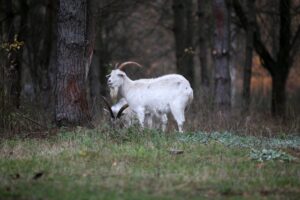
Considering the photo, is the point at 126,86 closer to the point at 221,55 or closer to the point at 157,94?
the point at 157,94

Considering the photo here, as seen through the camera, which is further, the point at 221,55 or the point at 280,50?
the point at 280,50

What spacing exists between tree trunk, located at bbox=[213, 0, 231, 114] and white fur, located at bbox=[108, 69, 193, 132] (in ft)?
8.43

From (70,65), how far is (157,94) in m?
2.80

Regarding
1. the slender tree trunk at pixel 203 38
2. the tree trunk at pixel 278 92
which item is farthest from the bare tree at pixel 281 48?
the slender tree trunk at pixel 203 38

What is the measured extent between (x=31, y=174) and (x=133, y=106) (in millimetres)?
6805

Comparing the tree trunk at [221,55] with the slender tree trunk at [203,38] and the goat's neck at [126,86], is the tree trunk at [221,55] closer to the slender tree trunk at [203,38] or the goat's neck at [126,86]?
the goat's neck at [126,86]

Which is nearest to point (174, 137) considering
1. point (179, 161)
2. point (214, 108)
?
point (179, 161)

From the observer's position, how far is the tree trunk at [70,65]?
13000 millimetres

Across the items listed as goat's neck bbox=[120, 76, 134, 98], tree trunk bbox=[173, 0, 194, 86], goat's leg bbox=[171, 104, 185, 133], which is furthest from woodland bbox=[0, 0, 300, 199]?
tree trunk bbox=[173, 0, 194, 86]

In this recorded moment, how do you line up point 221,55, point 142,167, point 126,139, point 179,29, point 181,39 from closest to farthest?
1. point 142,167
2. point 126,139
3. point 221,55
4. point 179,29
5. point 181,39

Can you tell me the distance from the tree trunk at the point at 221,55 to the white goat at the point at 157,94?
2.57 meters

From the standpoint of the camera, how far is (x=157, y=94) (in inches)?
595

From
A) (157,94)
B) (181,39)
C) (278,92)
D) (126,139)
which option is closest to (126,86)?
(157,94)

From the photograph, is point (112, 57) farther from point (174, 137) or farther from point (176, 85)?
point (174, 137)
